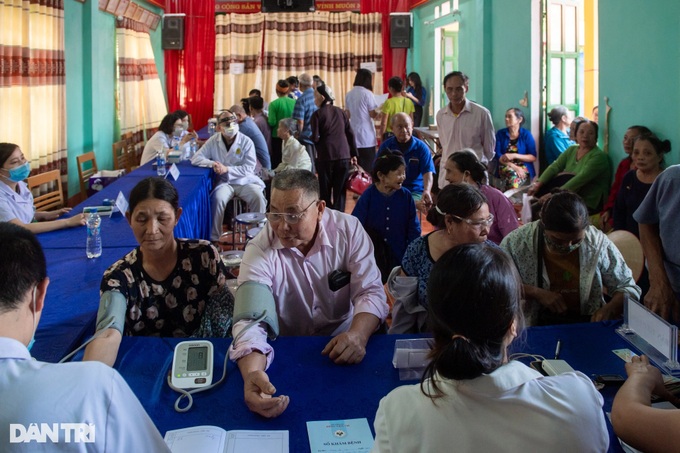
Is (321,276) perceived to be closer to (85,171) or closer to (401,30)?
(85,171)

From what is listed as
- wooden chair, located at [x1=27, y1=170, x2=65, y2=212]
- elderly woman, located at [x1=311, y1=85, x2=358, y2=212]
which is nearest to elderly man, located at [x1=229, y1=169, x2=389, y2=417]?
wooden chair, located at [x1=27, y1=170, x2=65, y2=212]

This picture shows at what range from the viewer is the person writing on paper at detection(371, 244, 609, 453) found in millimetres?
1197

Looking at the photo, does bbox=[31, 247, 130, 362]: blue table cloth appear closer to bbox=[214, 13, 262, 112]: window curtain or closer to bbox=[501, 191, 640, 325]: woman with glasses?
bbox=[501, 191, 640, 325]: woman with glasses

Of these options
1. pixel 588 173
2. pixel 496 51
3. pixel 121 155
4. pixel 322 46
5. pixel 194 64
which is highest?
pixel 322 46

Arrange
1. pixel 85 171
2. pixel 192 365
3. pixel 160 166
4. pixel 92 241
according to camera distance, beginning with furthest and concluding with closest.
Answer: pixel 85 171 → pixel 160 166 → pixel 92 241 → pixel 192 365

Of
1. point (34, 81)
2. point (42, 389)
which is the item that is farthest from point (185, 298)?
point (34, 81)

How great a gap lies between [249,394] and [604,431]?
35.8 inches

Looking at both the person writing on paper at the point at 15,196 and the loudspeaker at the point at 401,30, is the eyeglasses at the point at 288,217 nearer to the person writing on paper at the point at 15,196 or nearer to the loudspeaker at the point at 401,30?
the person writing on paper at the point at 15,196

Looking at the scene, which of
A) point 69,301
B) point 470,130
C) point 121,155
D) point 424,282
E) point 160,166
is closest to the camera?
point 69,301

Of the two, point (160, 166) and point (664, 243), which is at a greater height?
point (160, 166)

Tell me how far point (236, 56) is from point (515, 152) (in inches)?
280

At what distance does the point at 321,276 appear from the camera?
8.05ft

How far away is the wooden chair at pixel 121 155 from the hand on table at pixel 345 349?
6360 mm

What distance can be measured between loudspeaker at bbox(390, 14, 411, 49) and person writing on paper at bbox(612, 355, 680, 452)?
34.8ft
